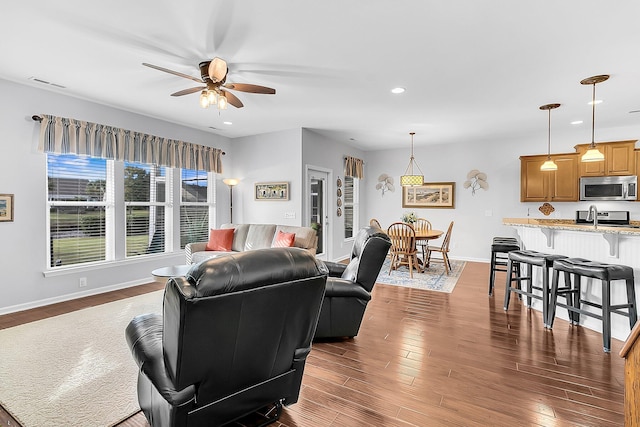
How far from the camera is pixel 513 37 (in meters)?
2.73

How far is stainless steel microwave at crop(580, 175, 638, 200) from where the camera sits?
5492 mm

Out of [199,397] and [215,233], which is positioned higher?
[215,233]

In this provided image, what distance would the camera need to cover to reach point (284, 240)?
15.9ft

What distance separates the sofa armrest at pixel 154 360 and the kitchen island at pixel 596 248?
379cm

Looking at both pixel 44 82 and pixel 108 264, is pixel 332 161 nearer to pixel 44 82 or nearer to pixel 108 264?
pixel 108 264

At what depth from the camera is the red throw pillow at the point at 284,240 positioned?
4.80 metres

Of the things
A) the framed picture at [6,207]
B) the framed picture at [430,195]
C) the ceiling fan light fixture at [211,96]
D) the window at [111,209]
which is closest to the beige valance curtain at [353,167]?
the framed picture at [430,195]

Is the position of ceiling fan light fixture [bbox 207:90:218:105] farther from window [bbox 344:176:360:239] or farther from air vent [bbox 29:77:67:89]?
window [bbox 344:176:360:239]

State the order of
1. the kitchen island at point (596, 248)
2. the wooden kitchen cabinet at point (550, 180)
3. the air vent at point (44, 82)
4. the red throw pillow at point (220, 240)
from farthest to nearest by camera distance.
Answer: the wooden kitchen cabinet at point (550, 180)
the red throw pillow at point (220, 240)
the air vent at point (44, 82)
the kitchen island at point (596, 248)

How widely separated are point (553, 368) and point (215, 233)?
4737mm

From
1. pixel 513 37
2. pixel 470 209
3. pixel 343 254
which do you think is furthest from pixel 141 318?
pixel 470 209

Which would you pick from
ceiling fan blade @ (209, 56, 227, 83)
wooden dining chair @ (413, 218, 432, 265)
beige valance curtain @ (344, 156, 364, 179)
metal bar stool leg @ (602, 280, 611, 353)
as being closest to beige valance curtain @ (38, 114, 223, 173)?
ceiling fan blade @ (209, 56, 227, 83)

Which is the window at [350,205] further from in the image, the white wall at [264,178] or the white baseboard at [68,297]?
the white baseboard at [68,297]

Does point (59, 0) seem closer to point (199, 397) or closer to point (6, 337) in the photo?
point (199, 397)
